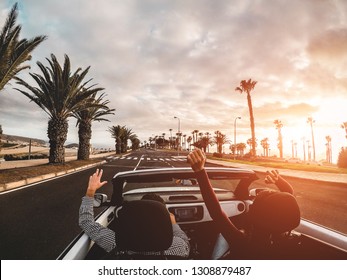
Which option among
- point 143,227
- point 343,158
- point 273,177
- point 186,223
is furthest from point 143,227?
point 343,158

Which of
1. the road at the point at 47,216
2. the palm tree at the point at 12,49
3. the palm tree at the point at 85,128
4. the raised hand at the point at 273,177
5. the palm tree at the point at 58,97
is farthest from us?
the palm tree at the point at 85,128

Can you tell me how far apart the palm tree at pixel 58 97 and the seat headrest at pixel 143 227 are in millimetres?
20345

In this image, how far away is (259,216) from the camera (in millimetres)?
1946

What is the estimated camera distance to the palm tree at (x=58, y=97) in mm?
20016

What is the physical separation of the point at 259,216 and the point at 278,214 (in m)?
0.13

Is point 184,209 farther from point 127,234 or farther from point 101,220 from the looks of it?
point 127,234

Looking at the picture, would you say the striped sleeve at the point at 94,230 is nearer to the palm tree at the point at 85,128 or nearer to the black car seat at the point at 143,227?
the black car seat at the point at 143,227

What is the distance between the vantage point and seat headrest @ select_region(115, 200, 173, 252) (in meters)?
1.75

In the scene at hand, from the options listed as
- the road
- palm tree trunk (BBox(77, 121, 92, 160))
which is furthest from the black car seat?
palm tree trunk (BBox(77, 121, 92, 160))

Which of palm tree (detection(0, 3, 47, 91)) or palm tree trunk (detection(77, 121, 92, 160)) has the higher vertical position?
palm tree (detection(0, 3, 47, 91))

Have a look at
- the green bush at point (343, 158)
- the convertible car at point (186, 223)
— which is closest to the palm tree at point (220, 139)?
the green bush at point (343, 158)

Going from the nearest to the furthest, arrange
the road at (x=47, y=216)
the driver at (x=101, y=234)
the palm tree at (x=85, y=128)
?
the driver at (x=101, y=234), the road at (x=47, y=216), the palm tree at (x=85, y=128)

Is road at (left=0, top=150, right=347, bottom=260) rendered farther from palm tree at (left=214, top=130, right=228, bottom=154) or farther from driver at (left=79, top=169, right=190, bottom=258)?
palm tree at (left=214, top=130, right=228, bottom=154)
